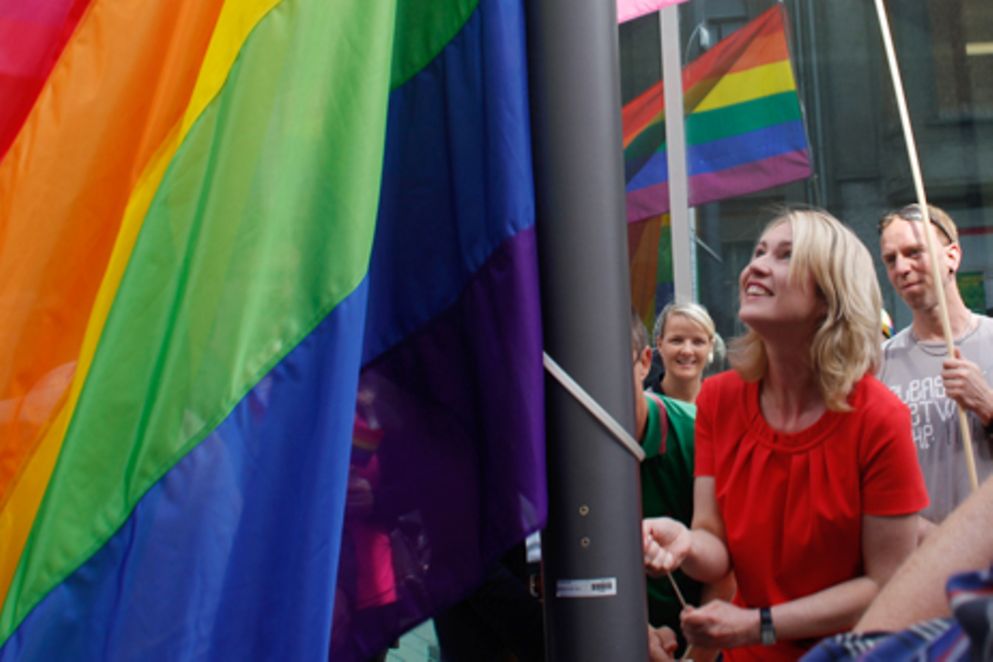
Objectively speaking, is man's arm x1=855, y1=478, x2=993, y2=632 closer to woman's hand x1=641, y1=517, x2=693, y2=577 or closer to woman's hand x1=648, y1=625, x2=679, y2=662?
woman's hand x1=641, y1=517, x2=693, y2=577

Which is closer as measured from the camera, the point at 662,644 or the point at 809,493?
the point at 809,493

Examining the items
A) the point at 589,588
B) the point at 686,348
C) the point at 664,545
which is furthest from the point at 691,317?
the point at 589,588

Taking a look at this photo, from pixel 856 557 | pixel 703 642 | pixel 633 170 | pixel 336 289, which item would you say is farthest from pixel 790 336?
pixel 633 170

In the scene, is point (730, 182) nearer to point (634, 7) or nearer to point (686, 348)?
point (686, 348)

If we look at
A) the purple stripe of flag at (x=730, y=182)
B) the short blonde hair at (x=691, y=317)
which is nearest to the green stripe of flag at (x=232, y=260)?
the short blonde hair at (x=691, y=317)

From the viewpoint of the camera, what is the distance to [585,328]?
2.02 m

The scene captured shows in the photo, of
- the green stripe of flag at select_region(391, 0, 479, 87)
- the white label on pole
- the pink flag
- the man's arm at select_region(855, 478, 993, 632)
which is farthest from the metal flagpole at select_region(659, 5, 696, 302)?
the man's arm at select_region(855, 478, 993, 632)

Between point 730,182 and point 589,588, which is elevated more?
point 730,182

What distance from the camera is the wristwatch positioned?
2.64m

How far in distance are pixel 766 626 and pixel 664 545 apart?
256 mm

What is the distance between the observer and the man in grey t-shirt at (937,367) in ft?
12.3

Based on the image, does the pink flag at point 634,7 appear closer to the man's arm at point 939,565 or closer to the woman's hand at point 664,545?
the woman's hand at point 664,545

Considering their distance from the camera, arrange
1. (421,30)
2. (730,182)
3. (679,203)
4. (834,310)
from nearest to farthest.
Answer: (421,30) < (834,310) < (730,182) < (679,203)

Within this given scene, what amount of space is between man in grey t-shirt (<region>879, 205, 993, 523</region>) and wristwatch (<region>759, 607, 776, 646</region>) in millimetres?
1307
